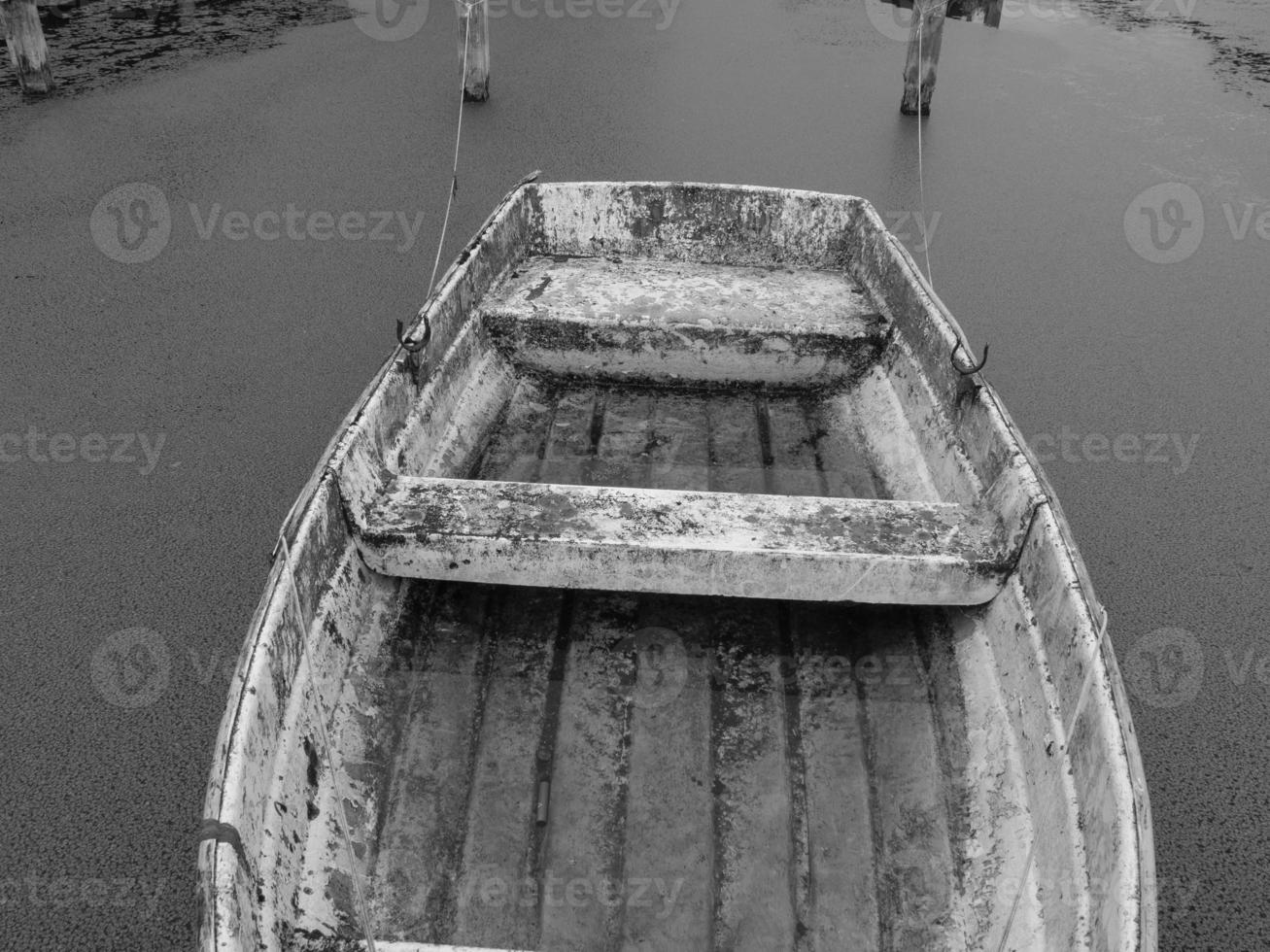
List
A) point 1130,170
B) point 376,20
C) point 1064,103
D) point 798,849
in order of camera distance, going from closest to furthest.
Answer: point 798,849
point 1130,170
point 1064,103
point 376,20

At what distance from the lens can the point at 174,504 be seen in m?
2.76

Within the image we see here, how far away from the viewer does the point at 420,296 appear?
3.99m

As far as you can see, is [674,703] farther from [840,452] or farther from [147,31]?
[147,31]

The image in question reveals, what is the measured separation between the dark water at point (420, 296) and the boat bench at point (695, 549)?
0.72m

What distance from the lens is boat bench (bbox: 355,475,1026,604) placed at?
1.79m

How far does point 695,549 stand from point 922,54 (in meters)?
5.11

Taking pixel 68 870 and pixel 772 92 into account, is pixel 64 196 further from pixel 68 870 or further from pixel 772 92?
pixel 772 92

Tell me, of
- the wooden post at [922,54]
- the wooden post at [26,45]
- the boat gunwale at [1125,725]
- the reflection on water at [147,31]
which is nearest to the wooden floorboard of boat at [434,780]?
the boat gunwale at [1125,725]

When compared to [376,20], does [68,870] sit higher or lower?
lower

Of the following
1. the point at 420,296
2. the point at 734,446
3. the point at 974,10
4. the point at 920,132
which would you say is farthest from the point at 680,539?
the point at 974,10

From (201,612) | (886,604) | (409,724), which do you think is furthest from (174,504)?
(886,604)

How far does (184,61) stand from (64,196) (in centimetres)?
227

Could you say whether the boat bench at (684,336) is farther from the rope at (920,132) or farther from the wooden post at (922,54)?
the wooden post at (922,54)

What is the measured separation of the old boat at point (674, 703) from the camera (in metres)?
1.39
